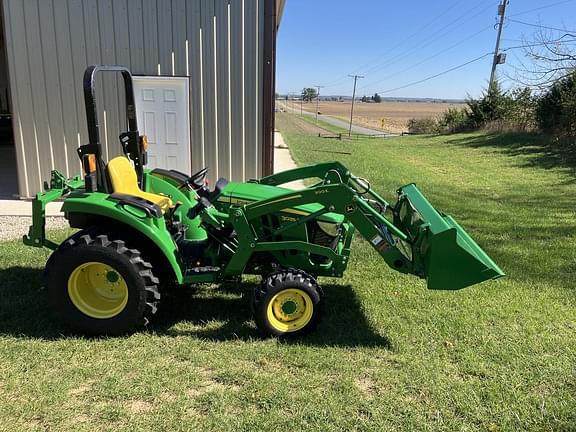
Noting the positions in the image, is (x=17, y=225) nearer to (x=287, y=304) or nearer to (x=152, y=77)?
(x=152, y=77)

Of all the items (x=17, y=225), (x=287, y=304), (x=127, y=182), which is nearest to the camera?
(x=287, y=304)

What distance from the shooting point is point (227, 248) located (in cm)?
377

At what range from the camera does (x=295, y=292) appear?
11.5 feet

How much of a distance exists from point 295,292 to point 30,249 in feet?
11.4

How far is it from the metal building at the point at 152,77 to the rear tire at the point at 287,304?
17.2ft

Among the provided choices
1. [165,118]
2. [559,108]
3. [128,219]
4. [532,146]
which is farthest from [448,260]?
[559,108]

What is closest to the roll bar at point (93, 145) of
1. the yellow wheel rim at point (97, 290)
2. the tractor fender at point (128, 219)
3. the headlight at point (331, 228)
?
the tractor fender at point (128, 219)

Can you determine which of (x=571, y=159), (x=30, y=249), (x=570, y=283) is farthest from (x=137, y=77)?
(x=571, y=159)

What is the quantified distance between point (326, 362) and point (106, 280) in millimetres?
1734

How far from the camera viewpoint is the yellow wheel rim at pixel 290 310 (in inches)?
138

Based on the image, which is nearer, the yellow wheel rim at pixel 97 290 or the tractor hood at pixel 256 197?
the yellow wheel rim at pixel 97 290

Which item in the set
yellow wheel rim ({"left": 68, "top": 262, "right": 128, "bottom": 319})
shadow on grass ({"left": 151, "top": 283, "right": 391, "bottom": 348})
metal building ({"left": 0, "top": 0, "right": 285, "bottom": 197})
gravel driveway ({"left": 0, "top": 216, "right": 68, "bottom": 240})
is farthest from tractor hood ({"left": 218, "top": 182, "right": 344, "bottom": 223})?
metal building ({"left": 0, "top": 0, "right": 285, "bottom": 197})

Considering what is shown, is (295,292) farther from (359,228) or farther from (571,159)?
(571,159)

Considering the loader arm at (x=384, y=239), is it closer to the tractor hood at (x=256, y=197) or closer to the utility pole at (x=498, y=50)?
the tractor hood at (x=256, y=197)
